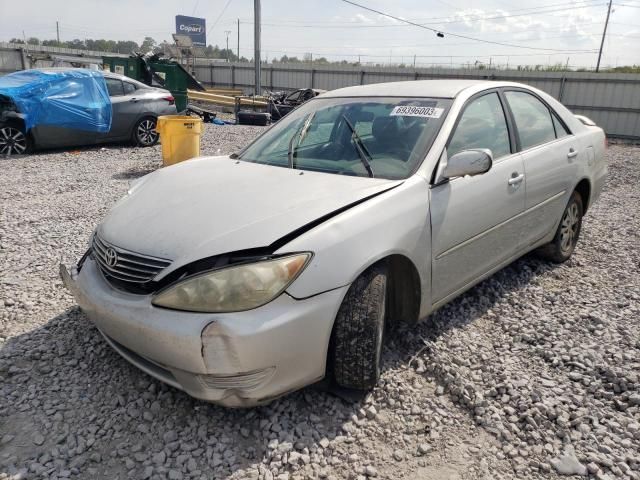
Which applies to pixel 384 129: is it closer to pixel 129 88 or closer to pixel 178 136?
pixel 178 136

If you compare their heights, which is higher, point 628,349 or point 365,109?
point 365,109

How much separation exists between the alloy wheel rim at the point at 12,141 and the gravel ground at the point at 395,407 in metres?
6.44

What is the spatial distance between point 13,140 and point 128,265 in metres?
8.53

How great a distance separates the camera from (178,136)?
855 cm

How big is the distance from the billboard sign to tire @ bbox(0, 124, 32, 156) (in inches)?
→ 1981

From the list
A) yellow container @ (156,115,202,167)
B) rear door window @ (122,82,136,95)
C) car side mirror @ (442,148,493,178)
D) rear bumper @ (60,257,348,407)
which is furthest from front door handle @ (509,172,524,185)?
rear door window @ (122,82,136,95)

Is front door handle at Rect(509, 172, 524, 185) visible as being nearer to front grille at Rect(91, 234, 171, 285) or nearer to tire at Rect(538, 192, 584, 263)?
tire at Rect(538, 192, 584, 263)

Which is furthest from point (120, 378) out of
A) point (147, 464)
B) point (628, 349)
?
point (628, 349)

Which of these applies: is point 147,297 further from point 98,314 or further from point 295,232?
point 295,232

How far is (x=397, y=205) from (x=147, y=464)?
169 centimetres

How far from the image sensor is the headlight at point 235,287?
2080 millimetres

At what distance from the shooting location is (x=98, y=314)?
7.98ft

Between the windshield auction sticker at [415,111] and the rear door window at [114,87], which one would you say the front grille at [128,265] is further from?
the rear door window at [114,87]

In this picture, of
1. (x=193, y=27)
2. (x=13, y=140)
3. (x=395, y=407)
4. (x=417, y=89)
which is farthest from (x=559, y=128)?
(x=193, y=27)
